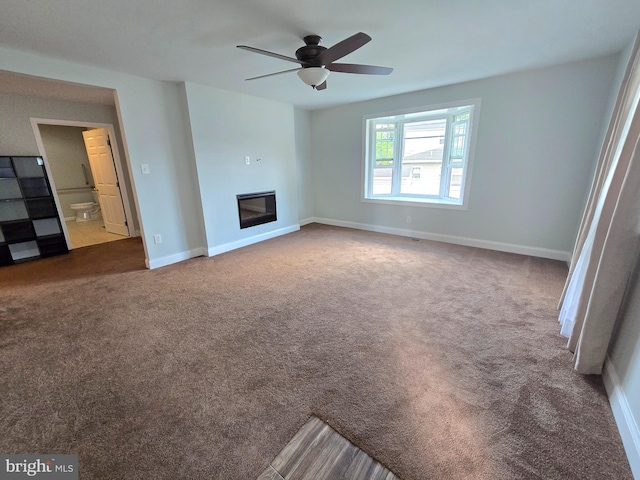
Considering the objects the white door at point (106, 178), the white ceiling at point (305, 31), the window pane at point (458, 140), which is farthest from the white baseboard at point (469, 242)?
the white door at point (106, 178)

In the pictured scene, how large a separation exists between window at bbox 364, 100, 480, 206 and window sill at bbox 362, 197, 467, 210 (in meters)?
0.02

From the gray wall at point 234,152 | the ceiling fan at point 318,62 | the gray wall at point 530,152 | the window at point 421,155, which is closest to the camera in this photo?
the ceiling fan at point 318,62

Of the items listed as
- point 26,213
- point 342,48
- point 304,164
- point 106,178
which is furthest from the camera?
point 304,164

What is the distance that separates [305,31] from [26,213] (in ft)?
15.8

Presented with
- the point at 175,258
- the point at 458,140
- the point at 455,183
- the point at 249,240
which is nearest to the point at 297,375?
the point at 175,258

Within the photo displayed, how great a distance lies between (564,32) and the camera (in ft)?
7.42

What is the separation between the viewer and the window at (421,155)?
13.4 ft

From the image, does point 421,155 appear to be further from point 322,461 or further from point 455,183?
point 322,461

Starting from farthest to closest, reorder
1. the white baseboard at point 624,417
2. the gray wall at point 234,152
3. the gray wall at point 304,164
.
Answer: the gray wall at point 304,164, the gray wall at point 234,152, the white baseboard at point 624,417

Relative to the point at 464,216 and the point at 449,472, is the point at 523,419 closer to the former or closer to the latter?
the point at 449,472

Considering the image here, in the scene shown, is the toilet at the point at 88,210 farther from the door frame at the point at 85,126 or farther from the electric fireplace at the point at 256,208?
the electric fireplace at the point at 256,208

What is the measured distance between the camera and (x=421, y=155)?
4.64 metres

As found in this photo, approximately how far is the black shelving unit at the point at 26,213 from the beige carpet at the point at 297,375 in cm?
110

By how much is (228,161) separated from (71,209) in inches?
208
